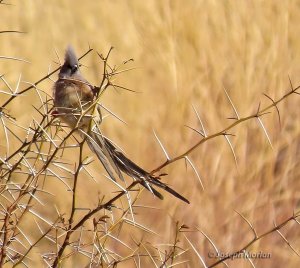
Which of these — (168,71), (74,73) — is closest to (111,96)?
(168,71)

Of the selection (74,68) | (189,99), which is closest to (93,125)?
(74,68)

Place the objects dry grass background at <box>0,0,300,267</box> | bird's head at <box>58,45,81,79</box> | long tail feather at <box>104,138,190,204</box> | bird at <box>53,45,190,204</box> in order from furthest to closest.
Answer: dry grass background at <box>0,0,300,267</box> < bird's head at <box>58,45,81,79</box> < bird at <box>53,45,190,204</box> < long tail feather at <box>104,138,190,204</box>

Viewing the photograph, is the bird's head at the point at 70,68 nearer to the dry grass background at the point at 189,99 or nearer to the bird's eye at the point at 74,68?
the bird's eye at the point at 74,68

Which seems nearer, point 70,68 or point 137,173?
point 137,173

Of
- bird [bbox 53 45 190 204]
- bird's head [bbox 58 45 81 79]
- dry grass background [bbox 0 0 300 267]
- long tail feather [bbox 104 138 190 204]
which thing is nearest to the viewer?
long tail feather [bbox 104 138 190 204]

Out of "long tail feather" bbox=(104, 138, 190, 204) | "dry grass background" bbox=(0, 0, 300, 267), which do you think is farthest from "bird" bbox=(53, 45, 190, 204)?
"dry grass background" bbox=(0, 0, 300, 267)

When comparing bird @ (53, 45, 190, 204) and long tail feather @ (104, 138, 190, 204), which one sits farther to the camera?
bird @ (53, 45, 190, 204)

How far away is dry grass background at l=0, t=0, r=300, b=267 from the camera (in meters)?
3.61

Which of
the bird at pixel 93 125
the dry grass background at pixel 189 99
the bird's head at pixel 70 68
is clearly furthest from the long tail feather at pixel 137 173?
the dry grass background at pixel 189 99

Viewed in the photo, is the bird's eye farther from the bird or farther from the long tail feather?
the long tail feather

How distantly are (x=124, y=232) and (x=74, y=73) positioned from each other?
133cm

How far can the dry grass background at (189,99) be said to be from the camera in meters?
3.61

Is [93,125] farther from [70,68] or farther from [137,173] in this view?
[70,68]

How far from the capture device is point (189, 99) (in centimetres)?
376
